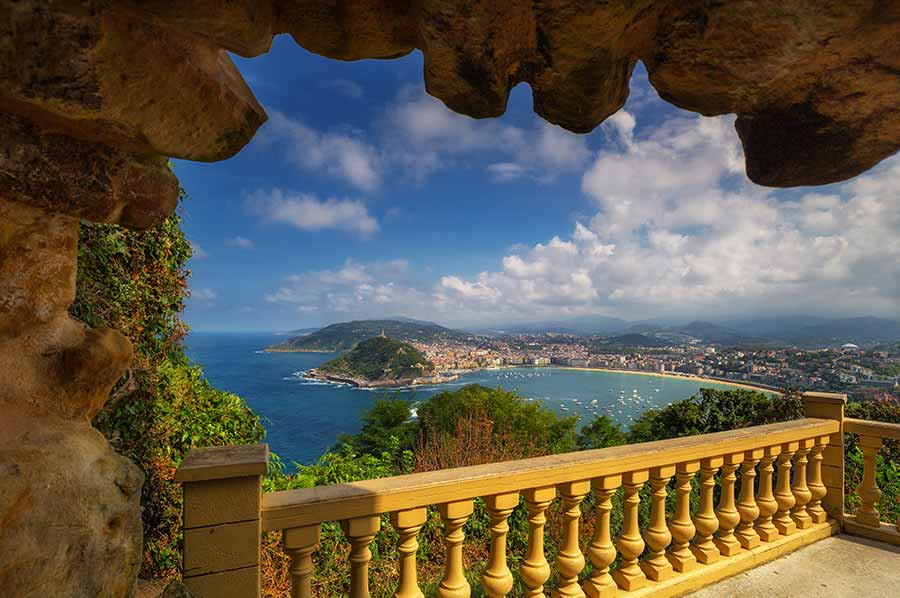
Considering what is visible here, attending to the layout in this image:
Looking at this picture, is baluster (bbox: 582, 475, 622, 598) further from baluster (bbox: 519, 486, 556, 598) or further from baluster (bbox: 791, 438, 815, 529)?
baluster (bbox: 791, 438, 815, 529)

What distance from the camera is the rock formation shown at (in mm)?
907

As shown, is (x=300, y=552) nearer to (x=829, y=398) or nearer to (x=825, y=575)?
(x=825, y=575)

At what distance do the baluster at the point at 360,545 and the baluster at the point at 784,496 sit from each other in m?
3.37

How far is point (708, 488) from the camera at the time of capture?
9.53ft

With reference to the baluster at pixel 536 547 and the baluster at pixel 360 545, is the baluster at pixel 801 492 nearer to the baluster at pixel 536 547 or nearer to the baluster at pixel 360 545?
the baluster at pixel 536 547

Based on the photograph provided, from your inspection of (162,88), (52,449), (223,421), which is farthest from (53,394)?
(223,421)

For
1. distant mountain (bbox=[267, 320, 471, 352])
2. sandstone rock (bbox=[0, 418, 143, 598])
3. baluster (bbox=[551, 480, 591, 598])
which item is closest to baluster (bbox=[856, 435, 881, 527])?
baluster (bbox=[551, 480, 591, 598])

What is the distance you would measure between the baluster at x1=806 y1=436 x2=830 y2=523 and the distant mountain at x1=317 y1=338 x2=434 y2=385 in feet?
96.0

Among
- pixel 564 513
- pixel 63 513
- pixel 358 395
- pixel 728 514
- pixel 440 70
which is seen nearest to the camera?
pixel 63 513

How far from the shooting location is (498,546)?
217 centimetres

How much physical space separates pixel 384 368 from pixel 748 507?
31065 mm

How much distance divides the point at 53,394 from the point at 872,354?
1026 inches

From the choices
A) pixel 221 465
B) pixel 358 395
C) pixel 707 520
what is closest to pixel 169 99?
pixel 221 465

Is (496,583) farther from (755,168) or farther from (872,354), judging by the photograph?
(872,354)
